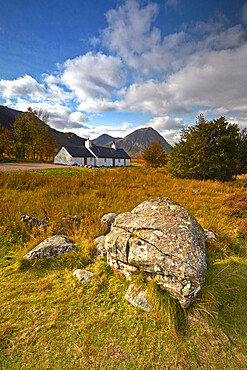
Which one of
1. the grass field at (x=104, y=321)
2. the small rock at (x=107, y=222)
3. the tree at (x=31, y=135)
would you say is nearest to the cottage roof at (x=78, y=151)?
A: the tree at (x=31, y=135)

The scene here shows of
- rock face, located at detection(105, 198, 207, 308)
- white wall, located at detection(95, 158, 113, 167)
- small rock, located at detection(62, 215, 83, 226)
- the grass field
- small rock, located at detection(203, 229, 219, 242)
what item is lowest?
the grass field

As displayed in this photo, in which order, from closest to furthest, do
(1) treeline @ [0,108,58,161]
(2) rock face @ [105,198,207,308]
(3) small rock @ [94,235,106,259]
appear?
(2) rock face @ [105,198,207,308] < (3) small rock @ [94,235,106,259] < (1) treeline @ [0,108,58,161]

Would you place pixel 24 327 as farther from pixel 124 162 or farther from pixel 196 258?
pixel 124 162

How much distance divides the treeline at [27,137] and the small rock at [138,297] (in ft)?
140

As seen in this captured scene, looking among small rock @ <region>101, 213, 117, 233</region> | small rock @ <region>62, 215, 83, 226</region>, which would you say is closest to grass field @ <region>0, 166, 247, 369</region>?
small rock @ <region>101, 213, 117, 233</region>

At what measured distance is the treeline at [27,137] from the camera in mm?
36969

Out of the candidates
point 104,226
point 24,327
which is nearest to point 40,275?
point 24,327

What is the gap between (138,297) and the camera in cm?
255

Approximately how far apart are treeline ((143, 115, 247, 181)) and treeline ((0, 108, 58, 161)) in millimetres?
37842

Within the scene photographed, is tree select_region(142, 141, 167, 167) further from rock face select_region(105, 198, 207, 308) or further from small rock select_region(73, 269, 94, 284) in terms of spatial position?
small rock select_region(73, 269, 94, 284)

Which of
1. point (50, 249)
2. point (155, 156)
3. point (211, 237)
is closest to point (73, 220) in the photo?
point (50, 249)

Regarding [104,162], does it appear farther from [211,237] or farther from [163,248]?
[163,248]

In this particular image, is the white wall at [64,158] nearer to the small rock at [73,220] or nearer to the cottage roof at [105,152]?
the cottage roof at [105,152]

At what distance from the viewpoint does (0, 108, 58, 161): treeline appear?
121ft
